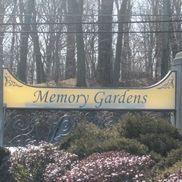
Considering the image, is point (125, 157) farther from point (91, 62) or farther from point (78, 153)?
point (91, 62)

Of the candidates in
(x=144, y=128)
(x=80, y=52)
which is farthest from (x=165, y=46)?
(x=144, y=128)

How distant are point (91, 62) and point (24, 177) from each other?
34528 mm

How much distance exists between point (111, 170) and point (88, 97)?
11386 mm

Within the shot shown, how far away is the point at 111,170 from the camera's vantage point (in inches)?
275

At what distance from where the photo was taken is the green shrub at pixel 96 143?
885 cm

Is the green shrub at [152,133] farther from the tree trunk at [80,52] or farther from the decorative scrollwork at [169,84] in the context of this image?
the tree trunk at [80,52]

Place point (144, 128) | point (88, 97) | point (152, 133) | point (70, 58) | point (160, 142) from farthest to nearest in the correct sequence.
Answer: point (70, 58), point (88, 97), point (144, 128), point (152, 133), point (160, 142)

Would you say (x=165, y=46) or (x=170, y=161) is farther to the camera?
(x=165, y=46)

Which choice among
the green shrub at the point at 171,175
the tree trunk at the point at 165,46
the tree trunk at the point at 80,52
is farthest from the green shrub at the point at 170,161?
the tree trunk at the point at 165,46

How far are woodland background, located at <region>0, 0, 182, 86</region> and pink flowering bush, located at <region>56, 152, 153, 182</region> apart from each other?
94.3 ft

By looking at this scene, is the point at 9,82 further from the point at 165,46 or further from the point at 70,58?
the point at 70,58

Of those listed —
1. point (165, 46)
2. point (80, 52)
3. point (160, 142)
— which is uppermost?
point (165, 46)

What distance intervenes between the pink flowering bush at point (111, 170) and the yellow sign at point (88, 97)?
10858 millimetres

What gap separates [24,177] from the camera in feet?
32.5
